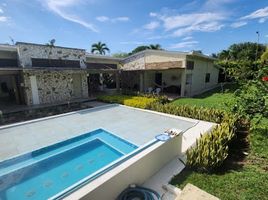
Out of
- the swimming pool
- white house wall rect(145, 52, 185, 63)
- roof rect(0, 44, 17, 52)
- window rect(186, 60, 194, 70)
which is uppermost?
roof rect(0, 44, 17, 52)

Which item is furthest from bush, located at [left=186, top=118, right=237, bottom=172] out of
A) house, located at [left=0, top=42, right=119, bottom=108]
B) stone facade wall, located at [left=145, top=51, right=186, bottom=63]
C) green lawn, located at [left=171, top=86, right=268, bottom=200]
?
house, located at [left=0, top=42, right=119, bottom=108]

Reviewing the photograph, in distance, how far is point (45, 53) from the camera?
664 inches

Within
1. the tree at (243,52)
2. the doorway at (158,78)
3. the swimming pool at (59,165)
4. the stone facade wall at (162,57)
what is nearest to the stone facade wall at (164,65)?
the stone facade wall at (162,57)

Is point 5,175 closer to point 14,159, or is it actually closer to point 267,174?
point 14,159

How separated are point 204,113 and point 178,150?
15.7ft

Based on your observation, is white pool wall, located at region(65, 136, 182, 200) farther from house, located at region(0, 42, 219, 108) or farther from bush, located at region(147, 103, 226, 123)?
house, located at region(0, 42, 219, 108)

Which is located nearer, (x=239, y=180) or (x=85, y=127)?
(x=239, y=180)

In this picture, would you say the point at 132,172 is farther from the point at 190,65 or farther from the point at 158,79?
the point at 158,79

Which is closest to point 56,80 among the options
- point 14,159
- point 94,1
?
→ point 94,1

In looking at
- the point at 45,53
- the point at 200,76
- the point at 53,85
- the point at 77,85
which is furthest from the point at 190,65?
the point at 45,53

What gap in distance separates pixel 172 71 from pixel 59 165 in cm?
2062

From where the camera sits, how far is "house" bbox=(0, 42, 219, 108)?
618 inches

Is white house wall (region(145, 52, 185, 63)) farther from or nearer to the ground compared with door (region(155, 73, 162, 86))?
farther from the ground

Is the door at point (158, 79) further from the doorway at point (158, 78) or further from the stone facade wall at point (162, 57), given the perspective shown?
the stone facade wall at point (162, 57)
